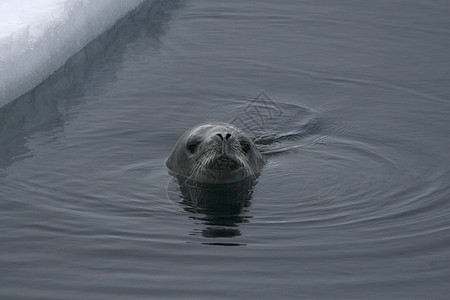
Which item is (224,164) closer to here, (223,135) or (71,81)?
(223,135)

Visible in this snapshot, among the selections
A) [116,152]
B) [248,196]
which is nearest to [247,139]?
[248,196]

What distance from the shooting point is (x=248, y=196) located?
7648mm

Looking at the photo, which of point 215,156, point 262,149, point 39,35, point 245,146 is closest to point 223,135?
point 215,156

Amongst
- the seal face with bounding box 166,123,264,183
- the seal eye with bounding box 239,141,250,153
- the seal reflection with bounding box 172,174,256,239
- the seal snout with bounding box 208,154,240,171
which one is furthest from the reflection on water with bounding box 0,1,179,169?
the seal eye with bounding box 239,141,250,153

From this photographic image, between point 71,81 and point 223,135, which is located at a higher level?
point 71,81

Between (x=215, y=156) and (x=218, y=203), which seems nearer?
(x=218, y=203)

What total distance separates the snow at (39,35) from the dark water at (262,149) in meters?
0.15

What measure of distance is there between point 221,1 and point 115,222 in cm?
637

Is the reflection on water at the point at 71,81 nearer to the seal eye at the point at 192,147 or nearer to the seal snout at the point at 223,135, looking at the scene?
the seal eye at the point at 192,147

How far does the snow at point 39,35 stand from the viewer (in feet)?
31.5

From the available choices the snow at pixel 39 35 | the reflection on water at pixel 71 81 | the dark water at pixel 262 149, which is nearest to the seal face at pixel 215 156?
the dark water at pixel 262 149

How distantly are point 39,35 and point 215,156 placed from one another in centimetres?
319

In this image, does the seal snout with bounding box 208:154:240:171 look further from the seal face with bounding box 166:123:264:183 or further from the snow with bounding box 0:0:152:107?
the snow with bounding box 0:0:152:107

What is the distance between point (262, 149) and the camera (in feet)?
28.8
